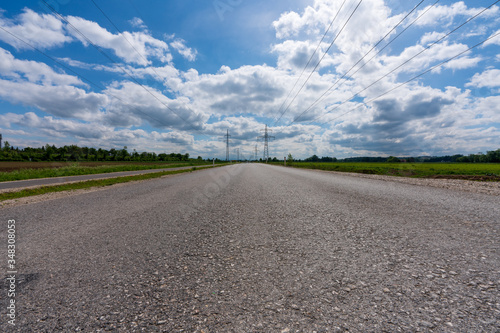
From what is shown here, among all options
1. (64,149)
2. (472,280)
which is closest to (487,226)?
(472,280)

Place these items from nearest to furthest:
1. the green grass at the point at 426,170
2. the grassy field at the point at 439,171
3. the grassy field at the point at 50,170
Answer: the grassy field at the point at 439,171 → the green grass at the point at 426,170 → the grassy field at the point at 50,170

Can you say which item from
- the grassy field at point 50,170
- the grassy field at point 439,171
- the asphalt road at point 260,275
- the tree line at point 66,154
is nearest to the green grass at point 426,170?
the grassy field at point 439,171

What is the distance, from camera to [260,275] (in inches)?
94.7

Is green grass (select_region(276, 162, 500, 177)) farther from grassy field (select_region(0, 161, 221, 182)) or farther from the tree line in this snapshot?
the tree line

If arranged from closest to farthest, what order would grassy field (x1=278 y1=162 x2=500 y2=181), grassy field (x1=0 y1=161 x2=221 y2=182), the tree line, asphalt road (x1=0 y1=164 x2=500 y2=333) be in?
1. asphalt road (x1=0 y1=164 x2=500 y2=333)
2. grassy field (x1=278 y1=162 x2=500 y2=181)
3. grassy field (x1=0 y1=161 x2=221 y2=182)
4. the tree line

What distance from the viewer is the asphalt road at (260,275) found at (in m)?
1.67

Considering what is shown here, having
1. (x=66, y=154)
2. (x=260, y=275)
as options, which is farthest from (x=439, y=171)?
(x=66, y=154)

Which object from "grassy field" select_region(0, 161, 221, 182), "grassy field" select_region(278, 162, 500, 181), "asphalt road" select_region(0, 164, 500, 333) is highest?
"grassy field" select_region(278, 162, 500, 181)

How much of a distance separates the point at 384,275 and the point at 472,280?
31.9 inches

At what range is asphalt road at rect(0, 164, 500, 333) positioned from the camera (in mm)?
1675

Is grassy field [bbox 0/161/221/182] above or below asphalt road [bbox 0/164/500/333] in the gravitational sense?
below

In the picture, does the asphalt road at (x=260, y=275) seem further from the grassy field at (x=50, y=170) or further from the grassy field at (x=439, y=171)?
the grassy field at (x=50, y=170)

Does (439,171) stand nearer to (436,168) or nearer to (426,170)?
(426,170)

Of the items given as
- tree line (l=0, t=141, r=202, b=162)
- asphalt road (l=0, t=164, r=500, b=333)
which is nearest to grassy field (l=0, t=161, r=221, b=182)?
asphalt road (l=0, t=164, r=500, b=333)
